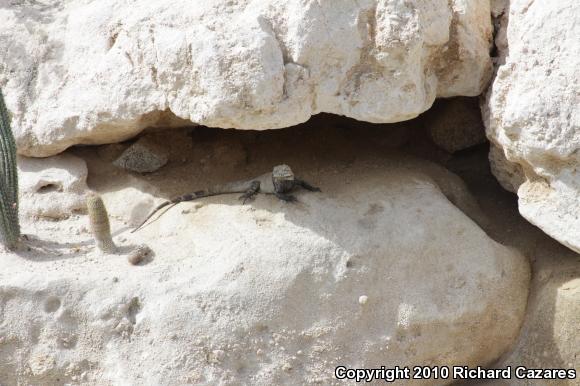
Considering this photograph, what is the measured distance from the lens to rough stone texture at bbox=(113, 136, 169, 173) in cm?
594

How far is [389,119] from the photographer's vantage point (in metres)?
4.90

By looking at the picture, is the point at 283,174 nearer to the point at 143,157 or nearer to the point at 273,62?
the point at 273,62

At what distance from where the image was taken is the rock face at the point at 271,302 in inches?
186

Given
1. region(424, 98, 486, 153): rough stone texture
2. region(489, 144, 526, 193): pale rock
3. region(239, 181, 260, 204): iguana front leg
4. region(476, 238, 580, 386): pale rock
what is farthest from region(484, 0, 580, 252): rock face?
region(239, 181, 260, 204): iguana front leg

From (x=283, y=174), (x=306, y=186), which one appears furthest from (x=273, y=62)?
(x=306, y=186)

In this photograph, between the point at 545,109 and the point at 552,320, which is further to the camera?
the point at 552,320

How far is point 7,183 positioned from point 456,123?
3.73m

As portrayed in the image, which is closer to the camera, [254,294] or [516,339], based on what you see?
[254,294]

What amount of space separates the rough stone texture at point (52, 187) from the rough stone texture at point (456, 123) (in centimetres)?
312

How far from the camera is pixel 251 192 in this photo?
221 inches

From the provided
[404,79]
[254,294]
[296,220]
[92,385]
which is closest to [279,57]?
[404,79]

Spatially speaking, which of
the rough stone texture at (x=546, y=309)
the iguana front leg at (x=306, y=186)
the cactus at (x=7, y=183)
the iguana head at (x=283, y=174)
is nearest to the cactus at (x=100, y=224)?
the cactus at (x=7, y=183)

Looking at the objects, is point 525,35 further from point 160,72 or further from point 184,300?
point 184,300

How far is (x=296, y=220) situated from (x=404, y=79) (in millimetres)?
1297
